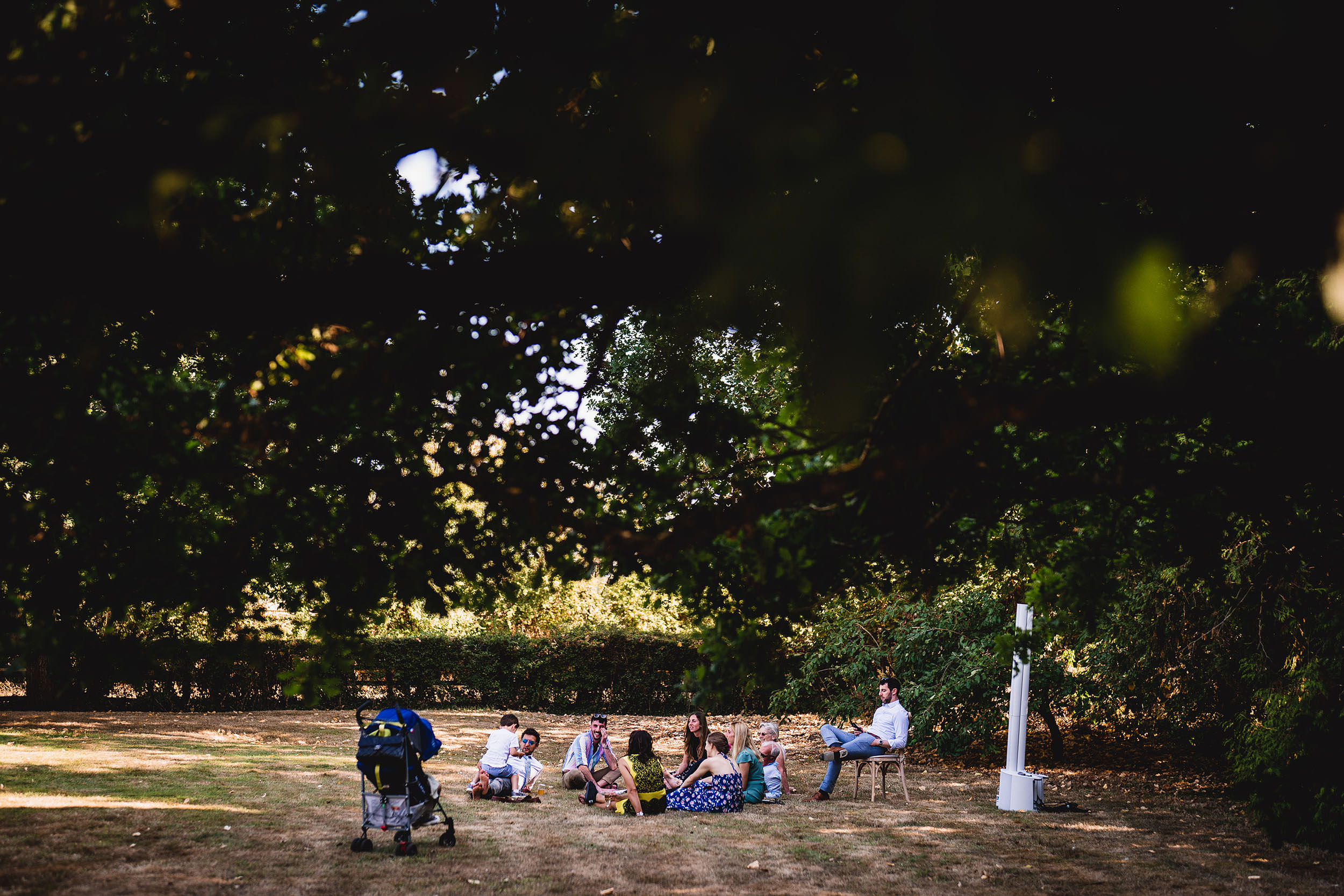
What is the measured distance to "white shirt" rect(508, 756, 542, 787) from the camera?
10617 mm

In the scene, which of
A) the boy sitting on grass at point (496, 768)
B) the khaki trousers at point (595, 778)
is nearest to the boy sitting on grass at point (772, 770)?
the khaki trousers at point (595, 778)

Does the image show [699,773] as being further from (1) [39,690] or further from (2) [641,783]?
(1) [39,690]

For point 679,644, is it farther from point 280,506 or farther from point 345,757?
point 280,506

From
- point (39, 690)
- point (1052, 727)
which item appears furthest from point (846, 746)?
point (39, 690)

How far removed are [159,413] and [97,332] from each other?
1.69ft

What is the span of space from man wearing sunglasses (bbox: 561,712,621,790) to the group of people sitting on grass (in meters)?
0.01

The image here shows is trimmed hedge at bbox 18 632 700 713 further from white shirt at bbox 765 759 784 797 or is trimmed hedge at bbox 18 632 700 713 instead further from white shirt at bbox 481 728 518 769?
white shirt at bbox 481 728 518 769

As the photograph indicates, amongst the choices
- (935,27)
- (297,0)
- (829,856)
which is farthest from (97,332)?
(829,856)

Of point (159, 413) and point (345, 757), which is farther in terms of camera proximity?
point (345, 757)

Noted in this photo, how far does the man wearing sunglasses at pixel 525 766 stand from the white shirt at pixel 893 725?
13.0 ft

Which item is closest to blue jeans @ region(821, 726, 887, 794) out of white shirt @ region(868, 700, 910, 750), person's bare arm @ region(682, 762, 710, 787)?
white shirt @ region(868, 700, 910, 750)

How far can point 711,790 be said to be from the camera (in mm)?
10297

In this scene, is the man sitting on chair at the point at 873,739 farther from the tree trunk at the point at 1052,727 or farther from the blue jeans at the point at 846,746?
the tree trunk at the point at 1052,727

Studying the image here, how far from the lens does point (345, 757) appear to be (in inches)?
535
